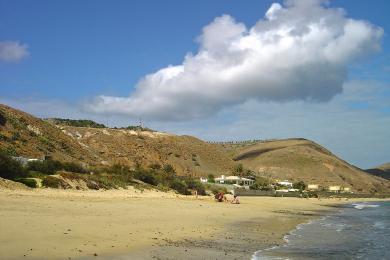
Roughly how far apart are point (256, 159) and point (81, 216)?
161 meters

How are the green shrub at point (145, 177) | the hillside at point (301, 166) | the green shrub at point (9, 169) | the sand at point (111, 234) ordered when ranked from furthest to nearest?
the hillside at point (301, 166) < the green shrub at point (145, 177) < the green shrub at point (9, 169) < the sand at point (111, 234)

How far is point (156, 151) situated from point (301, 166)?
82.5 metres

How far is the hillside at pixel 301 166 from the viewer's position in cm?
16138

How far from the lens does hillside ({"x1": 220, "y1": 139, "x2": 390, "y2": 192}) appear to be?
161375 mm

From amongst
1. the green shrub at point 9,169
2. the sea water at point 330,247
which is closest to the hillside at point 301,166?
the green shrub at point 9,169

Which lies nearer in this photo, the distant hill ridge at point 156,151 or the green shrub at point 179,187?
the green shrub at point 179,187

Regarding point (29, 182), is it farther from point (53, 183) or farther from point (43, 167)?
point (43, 167)

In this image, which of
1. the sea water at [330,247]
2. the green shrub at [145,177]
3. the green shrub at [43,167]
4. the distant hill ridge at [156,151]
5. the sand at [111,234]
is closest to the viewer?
the sand at [111,234]

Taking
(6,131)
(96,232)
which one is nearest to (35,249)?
(96,232)

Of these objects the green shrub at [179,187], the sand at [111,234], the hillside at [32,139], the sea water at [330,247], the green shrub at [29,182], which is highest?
the hillside at [32,139]

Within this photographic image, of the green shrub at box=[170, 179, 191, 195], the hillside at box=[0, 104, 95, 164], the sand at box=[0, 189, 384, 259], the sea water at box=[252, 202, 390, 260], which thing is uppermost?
the hillside at box=[0, 104, 95, 164]

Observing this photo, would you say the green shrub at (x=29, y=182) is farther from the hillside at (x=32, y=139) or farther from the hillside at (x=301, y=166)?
the hillside at (x=301, y=166)

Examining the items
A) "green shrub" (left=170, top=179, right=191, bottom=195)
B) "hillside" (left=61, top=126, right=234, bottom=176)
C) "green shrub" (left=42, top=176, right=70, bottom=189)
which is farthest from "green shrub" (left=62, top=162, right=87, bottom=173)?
"hillside" (left=61, top=126, right=234, bottom=176)

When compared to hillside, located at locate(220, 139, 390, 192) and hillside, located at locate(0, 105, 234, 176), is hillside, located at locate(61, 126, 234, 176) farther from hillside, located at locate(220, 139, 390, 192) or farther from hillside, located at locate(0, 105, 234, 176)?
hillside, located at locate(220, 139, 390, 192)
